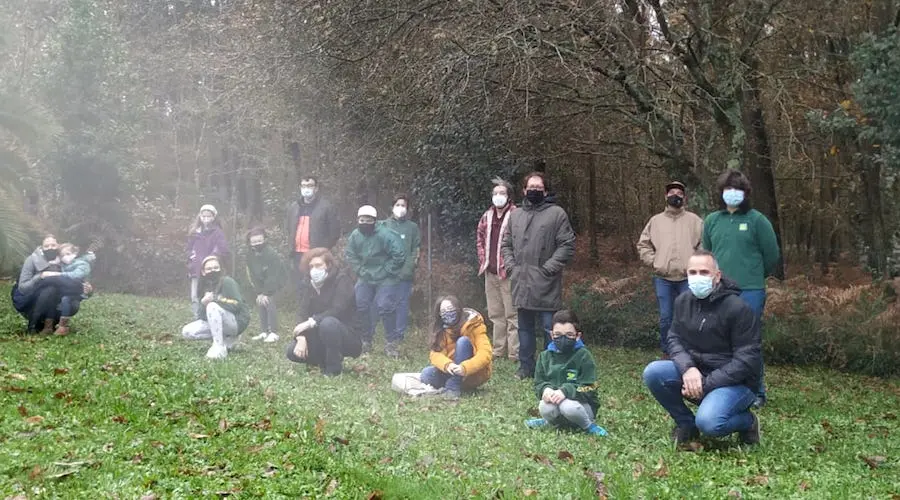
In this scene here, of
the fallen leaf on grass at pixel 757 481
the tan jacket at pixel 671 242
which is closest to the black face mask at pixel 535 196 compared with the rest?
the tan jacket at pixel 671 242

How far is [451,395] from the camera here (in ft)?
25.2

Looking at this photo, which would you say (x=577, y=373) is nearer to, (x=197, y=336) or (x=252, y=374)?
(x=252, y=374)

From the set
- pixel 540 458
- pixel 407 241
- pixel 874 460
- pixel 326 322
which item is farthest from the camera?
pixel 407 241

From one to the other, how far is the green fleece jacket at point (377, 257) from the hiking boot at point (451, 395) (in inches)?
119

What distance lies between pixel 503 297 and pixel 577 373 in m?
3.98

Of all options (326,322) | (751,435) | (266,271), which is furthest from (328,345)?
(751,435)

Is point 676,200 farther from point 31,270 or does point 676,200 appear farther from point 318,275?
point 31,270

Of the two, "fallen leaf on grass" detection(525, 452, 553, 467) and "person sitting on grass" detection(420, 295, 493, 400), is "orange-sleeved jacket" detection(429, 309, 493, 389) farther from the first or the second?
"fallen leaf on grass" detection(525, 452, 553, 467)

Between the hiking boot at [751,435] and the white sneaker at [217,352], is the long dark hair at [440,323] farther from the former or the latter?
the hiking boot at [751,435]

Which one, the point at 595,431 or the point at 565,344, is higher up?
the point at 565,344

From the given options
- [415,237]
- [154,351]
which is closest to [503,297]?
[415,237]

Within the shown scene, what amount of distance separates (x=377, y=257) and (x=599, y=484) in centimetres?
611

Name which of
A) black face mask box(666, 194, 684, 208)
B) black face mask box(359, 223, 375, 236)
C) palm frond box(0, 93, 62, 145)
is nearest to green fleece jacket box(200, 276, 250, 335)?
black face mask box(359, 223, 375, 236)

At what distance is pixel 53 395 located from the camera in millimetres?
6434
